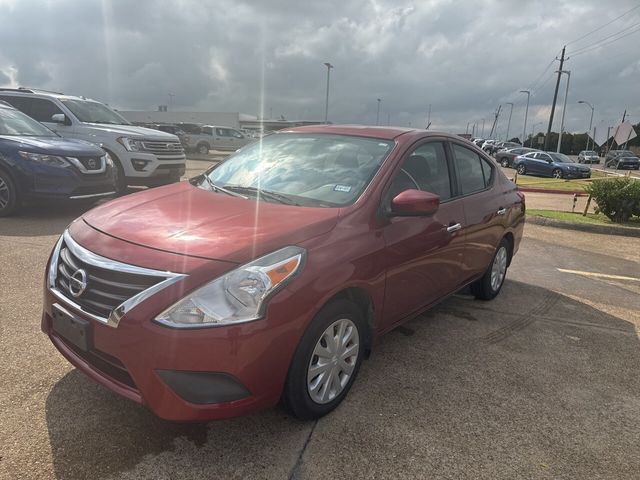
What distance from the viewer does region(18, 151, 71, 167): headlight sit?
6896 millimetres

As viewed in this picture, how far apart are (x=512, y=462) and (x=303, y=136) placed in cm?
268

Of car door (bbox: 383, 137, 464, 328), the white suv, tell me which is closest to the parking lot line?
car door (bbox: 383, 137, 464, 328)

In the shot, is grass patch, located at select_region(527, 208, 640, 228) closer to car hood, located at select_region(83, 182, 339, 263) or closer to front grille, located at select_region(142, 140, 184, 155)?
front grille, located at select_region(142, 140, 184, 155)

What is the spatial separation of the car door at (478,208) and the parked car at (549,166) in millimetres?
25764

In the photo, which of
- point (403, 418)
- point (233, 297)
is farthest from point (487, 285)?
point (233, 297)

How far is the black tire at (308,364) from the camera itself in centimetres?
248

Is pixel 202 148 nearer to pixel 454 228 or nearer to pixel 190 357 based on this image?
pixel 454 228

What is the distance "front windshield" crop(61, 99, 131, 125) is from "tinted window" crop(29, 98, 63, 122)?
0.78ft

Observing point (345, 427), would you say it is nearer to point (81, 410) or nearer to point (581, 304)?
point (81, 410)

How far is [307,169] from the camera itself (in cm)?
347

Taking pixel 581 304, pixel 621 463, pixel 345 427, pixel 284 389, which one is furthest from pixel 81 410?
pixel 581 304

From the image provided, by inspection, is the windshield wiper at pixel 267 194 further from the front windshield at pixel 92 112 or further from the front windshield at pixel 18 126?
the front windshield at pixel 92 112

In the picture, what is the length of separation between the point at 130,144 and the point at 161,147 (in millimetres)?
669

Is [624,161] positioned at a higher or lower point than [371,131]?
higher
